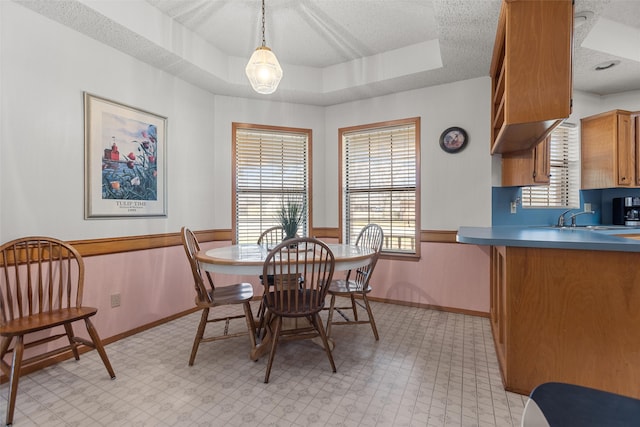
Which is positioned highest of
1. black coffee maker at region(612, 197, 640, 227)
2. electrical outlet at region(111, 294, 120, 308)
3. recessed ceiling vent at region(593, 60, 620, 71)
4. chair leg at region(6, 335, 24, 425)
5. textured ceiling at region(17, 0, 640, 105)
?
textured ceiling at region(17, 0, 640, 105)

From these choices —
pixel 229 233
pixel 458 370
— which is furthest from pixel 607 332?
Answer: pixel 229 233

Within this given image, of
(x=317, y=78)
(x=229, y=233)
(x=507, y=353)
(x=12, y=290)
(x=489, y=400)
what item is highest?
(x=317, y=78)

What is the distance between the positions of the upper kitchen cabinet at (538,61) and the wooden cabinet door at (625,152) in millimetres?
2028

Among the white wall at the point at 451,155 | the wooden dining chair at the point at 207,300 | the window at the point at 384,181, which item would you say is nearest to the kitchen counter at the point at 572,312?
the white wall at the point at 451,155

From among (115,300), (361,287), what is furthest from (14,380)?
(361,287)

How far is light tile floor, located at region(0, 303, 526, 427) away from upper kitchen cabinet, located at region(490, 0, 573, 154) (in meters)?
1.67

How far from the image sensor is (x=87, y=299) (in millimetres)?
2463

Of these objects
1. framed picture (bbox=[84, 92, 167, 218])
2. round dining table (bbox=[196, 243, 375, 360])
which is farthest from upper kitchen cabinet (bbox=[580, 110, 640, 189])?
framed picture (bbox=[84, 92, 167, 218])

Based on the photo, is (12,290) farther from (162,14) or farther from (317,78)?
(317,78)

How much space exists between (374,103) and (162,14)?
2319 millimetres

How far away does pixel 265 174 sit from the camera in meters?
3.92

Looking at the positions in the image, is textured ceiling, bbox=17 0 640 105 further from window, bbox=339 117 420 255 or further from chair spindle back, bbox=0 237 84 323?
chair spindle back, bbox=0 237 84 323

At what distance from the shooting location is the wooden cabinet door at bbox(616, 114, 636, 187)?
324 cm

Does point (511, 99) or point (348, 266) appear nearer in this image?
point (511, 99)
